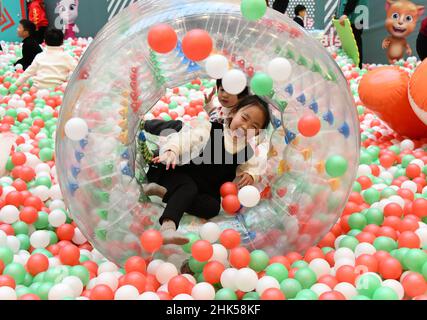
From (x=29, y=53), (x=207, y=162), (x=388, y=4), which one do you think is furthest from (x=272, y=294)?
(x=388, y=4)

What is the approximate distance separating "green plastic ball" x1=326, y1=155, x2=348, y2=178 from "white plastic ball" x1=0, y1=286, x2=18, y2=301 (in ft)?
3.04

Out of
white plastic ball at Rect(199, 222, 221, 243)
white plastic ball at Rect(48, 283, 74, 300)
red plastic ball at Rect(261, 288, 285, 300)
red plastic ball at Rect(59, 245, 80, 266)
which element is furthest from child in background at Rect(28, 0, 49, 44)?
red plastic ball at Rect(261, 288, 285, 300)

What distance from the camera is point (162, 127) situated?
74.7 inches

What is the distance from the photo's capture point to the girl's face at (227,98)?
1.79 metres

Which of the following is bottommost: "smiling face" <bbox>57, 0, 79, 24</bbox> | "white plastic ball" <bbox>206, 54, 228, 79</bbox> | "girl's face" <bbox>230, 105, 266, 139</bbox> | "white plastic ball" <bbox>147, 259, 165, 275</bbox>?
"smiling face" <bbox>57, 0, 79, 24</bbox>

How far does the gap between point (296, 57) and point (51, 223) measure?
100 centimetres

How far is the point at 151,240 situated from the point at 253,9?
0.70 meters

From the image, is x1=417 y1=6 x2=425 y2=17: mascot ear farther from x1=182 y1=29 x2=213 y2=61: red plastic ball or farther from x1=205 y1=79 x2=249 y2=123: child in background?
x1=182 y1=29 x2=213 y2=61: red plastic ball

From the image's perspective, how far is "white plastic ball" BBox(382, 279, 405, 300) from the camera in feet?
4.47

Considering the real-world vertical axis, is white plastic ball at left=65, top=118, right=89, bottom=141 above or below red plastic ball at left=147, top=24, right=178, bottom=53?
below

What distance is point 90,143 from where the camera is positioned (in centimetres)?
144

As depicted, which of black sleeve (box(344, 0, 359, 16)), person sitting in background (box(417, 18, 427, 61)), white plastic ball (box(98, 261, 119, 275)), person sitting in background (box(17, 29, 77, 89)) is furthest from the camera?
black sleeve (box(344, 0, 359, 16))
